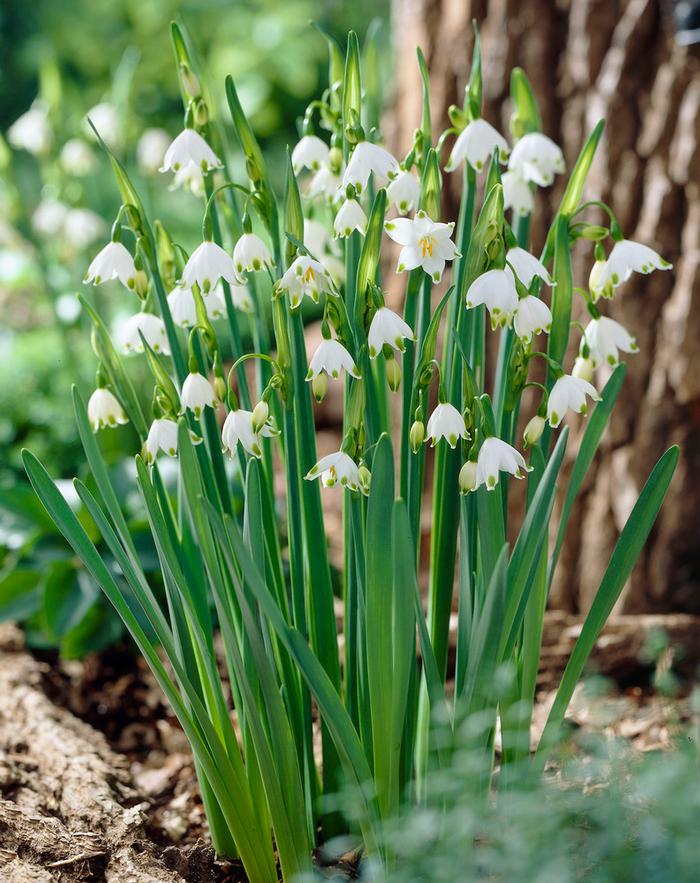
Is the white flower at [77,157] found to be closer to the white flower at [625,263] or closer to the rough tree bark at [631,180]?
the rough tree bark at [631,180]

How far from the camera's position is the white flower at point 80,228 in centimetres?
286

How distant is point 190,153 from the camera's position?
117cm

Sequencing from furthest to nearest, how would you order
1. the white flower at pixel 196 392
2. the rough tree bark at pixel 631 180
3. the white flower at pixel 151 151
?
the white flower at pixel 151 151
the rough tree bark at pixel 631 180
the white flower at pixel 196 392

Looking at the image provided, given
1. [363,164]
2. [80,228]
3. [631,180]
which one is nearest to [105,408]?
[363,164]

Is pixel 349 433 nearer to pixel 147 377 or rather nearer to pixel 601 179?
pixel 601 179

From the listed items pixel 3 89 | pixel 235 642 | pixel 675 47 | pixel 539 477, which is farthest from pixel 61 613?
pixel 3 89

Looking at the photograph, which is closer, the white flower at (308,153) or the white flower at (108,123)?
the white flower at (308,153)

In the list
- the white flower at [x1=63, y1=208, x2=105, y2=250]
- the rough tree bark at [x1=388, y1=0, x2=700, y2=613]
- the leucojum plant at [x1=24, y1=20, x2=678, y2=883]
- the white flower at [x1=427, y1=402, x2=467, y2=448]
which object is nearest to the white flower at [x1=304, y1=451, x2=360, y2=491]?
the leucojum plant at [x1=24, y1=20, x2=678, y2=883]

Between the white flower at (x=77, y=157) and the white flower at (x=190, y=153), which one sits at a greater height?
the white flower at (x=77, y=157)

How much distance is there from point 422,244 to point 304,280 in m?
0.15

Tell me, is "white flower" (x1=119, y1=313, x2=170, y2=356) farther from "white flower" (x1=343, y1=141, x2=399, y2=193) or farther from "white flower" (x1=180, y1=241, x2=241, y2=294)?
"white flower" (x1=343, y1=141, x2=399, y2=193)

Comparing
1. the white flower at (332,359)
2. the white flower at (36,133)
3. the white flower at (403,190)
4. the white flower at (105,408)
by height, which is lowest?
the white flower at (105,408)

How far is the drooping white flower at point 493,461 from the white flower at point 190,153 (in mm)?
528

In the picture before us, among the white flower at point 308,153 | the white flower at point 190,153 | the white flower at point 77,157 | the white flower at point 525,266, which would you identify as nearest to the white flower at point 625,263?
the white flower at point 525,266
